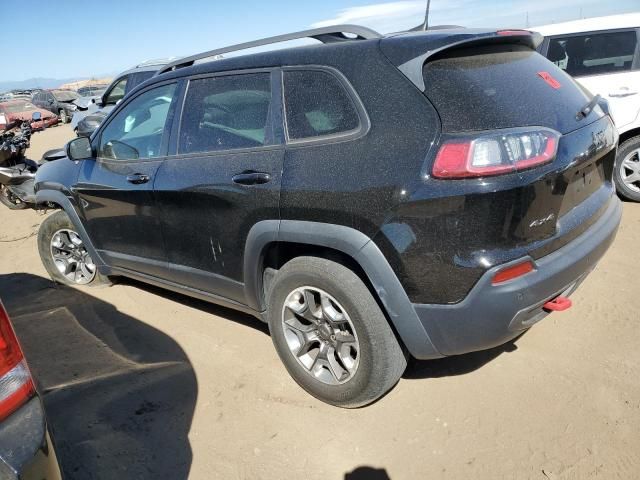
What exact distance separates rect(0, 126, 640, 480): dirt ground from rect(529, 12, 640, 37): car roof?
10.4ft

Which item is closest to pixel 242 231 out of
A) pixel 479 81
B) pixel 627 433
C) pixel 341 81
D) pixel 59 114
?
pixel 341 81

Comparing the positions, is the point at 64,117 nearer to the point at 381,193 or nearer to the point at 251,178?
the point at 251,178

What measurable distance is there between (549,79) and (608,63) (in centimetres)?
377

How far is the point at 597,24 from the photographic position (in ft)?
17.7

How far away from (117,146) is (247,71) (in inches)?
54.1

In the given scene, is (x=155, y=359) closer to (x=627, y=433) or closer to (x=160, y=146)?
(x=160, y=146)

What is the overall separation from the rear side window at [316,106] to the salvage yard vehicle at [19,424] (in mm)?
1522

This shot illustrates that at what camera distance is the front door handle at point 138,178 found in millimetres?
3205

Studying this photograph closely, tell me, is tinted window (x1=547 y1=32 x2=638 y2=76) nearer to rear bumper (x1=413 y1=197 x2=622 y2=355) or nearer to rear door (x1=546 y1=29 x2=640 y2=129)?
rear door (x1=546 y1=29 x2=640 y2=129)

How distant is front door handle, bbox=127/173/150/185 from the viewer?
3.21 meters

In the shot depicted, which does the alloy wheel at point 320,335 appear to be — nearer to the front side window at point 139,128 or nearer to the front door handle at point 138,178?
the front door handle at point 138,178

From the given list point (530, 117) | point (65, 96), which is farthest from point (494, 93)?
point (65, 96)

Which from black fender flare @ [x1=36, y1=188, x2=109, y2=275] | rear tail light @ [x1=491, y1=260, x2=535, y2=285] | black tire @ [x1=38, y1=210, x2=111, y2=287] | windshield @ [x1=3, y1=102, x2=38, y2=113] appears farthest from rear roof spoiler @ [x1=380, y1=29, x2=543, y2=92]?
windshield @ [x1=3, y1=102, x2=38, y2=113]

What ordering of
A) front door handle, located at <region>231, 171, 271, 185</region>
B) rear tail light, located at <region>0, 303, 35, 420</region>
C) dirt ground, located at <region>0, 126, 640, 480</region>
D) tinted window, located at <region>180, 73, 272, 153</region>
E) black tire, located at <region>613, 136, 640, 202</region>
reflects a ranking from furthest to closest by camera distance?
black tire, located at <region>613, 136, 640, 202</region> < tinted window, located at <region>180, 73, 272, 153</region> < front door handle, located at <region>231, 171, 271, 185</region> < dirt ground, located at <region>0, 126, 640, 480</region> < rear tail light, located at <region>0, 303, 35, 420</region>
